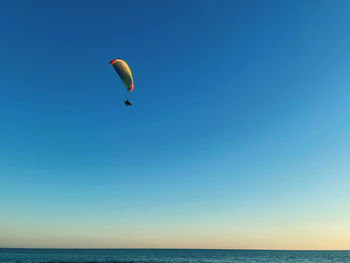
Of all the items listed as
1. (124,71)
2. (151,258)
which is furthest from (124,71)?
(151,258)

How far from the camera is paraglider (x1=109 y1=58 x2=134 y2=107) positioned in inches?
990

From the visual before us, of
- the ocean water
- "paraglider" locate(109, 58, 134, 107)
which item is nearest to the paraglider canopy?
"paraglider" locate(109, 58, 134, 107)

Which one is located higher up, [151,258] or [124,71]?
[124,71]

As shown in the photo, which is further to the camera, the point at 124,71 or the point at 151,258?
the point at 151,258

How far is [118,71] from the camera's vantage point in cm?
2628

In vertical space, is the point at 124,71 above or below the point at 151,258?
above

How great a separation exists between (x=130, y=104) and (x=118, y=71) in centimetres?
545

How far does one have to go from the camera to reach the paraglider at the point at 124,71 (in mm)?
25139

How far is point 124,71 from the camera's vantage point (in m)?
26.6

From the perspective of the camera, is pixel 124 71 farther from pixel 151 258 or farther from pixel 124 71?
pixel 151 258

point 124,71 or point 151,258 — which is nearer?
point 124,71

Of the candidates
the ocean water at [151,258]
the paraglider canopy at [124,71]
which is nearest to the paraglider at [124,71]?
the paraglider canopy at [124,71]

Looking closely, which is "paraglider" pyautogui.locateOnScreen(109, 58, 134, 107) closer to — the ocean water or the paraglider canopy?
the paraglider canopy

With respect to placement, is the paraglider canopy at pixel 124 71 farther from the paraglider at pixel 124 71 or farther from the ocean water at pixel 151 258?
the ocean water at pixel 151 258
